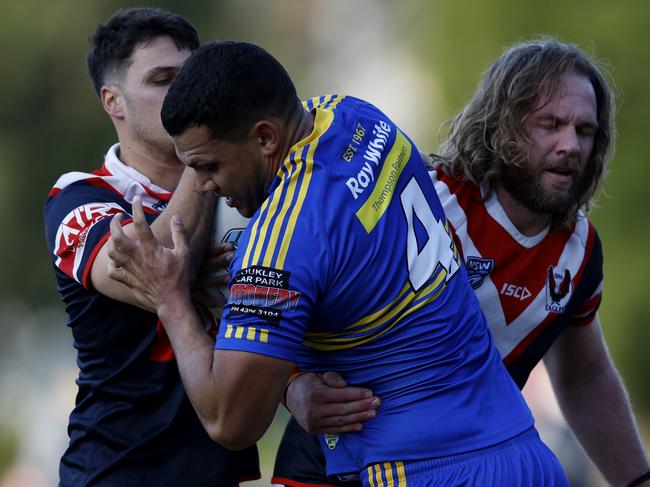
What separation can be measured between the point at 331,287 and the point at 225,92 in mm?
714

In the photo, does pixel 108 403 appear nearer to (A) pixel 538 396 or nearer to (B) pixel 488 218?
(B) pixel 488 218

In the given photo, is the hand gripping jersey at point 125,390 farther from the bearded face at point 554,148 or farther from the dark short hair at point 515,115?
the bearded face at point 554,148

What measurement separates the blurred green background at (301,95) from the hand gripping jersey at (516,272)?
931cm

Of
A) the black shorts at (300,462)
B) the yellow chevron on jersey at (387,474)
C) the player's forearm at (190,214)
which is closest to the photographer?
the yellow chevron on jersey at (387,474)

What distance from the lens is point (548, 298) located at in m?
5.10

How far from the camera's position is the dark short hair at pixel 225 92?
12.4 ft

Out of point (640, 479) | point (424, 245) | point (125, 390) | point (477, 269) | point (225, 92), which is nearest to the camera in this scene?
point (225, 92)

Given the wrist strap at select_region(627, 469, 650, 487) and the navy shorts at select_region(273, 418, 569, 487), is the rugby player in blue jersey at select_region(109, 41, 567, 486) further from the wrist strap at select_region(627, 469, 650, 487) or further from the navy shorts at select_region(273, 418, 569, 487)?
the wrist strap at select_region(627, 469, 650, 487)

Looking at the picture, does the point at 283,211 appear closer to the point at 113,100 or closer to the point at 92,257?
the point at 92,257

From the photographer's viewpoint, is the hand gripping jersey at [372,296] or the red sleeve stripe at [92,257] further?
the red sleeve stripe at [92,257]

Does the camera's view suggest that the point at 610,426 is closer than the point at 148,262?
No

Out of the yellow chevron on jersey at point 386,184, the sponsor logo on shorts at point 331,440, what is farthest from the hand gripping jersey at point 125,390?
the yellow chevron on jersey at point 386,184

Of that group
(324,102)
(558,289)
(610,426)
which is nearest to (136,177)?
(324,102)

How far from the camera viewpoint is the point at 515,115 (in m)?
5.08
